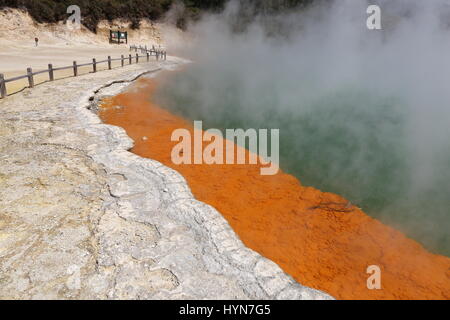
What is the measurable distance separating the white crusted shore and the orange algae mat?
2.32ft

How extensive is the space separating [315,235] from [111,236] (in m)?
3.04

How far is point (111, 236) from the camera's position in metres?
3.72

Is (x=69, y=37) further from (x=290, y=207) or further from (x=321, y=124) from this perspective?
(x=290, y=207)

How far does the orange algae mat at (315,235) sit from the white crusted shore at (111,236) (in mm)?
706

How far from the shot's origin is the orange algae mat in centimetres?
395

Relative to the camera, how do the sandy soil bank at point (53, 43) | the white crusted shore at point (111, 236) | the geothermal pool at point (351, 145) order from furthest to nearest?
1. the sandy soil bank at point (53, 43)
2. the geothermal pool at point (351, 145)
3. the white crusted shore at point (111, 236)

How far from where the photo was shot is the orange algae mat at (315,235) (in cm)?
395

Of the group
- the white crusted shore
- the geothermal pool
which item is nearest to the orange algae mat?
the geothermal pool
